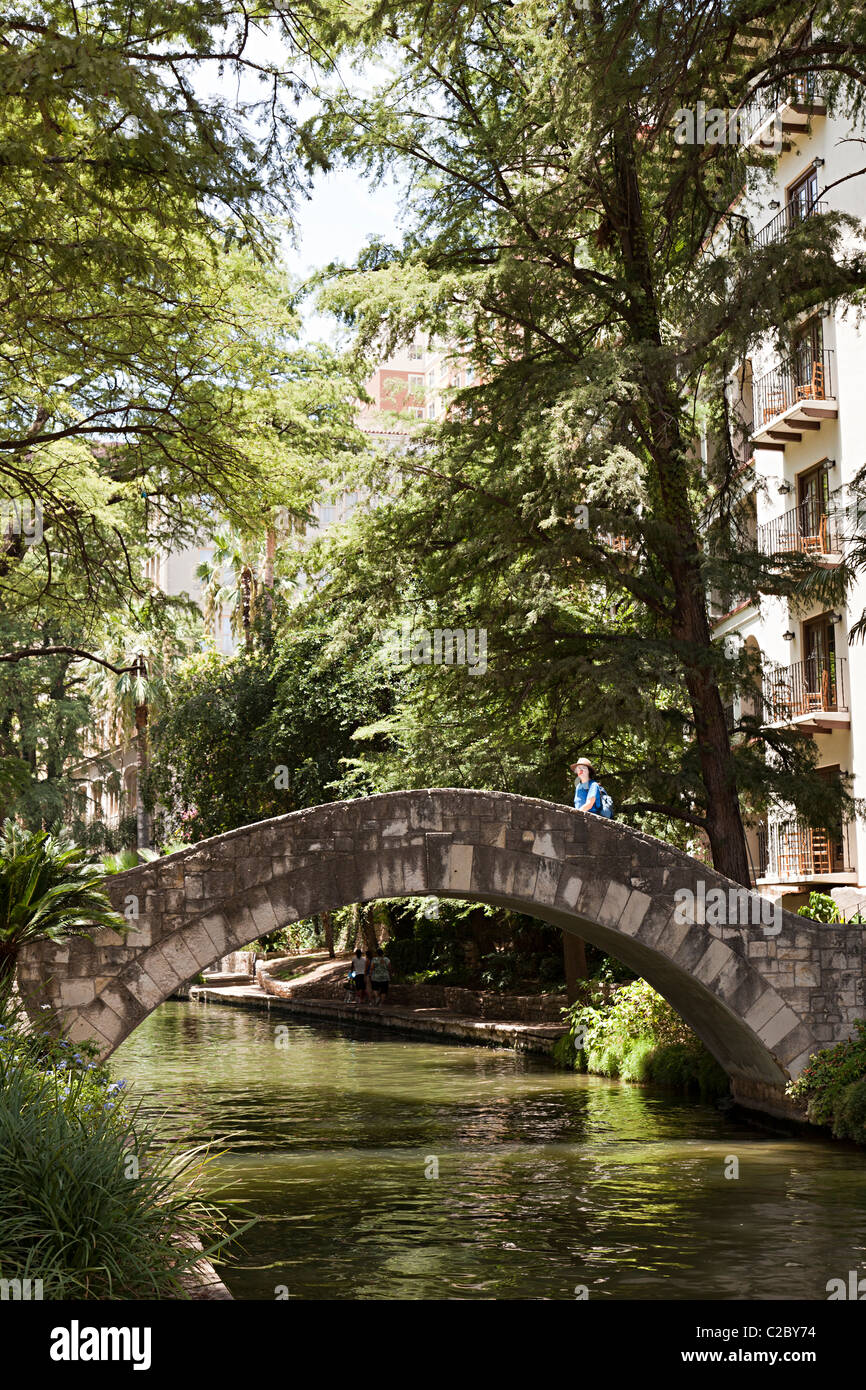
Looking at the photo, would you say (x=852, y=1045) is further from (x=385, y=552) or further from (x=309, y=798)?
(x=309, y=798)

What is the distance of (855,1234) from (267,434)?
9950 mm

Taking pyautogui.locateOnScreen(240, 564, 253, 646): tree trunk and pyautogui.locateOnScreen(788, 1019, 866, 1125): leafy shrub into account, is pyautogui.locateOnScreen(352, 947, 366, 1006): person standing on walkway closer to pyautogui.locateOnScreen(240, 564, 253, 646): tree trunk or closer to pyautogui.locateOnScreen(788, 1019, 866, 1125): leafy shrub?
pyautogui.locateOnScreen(240, 564, 253, 646): tree trunk

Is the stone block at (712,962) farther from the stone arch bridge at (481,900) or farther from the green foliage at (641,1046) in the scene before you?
the green foliage at (641,1046)

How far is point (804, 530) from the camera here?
29922 mm

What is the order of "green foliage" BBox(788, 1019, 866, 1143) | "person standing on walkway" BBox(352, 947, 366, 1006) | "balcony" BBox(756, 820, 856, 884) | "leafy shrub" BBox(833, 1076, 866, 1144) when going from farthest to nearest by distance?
"person standing on walkway" BBox(352, 947, 366, 1006), "balcony" BBox(756, 820, 856, 884), "green foliage" BBox(788, 1019, 866, 1143), "leafy shrub" BBox(833, 1076, 866, 1144)

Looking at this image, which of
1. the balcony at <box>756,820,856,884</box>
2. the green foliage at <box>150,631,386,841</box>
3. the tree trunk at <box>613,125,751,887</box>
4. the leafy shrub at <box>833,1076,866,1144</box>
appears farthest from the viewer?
the green foliage at <box>150,631,386,841</box>

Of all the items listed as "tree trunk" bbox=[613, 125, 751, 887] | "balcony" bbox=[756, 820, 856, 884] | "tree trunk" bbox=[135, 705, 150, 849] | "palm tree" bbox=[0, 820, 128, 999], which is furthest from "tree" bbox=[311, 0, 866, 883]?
"tree trunk" bbox=[135, 705, 150, 849]

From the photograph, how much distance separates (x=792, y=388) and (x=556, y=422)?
1267 cm

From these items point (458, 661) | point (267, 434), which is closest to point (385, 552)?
point (458, 661)

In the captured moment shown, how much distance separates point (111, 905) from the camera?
1443 centimetres

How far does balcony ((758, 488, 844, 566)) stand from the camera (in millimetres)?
28219

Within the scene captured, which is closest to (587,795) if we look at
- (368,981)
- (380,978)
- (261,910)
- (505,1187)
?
(261,910)

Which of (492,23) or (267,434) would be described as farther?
(492,23)
